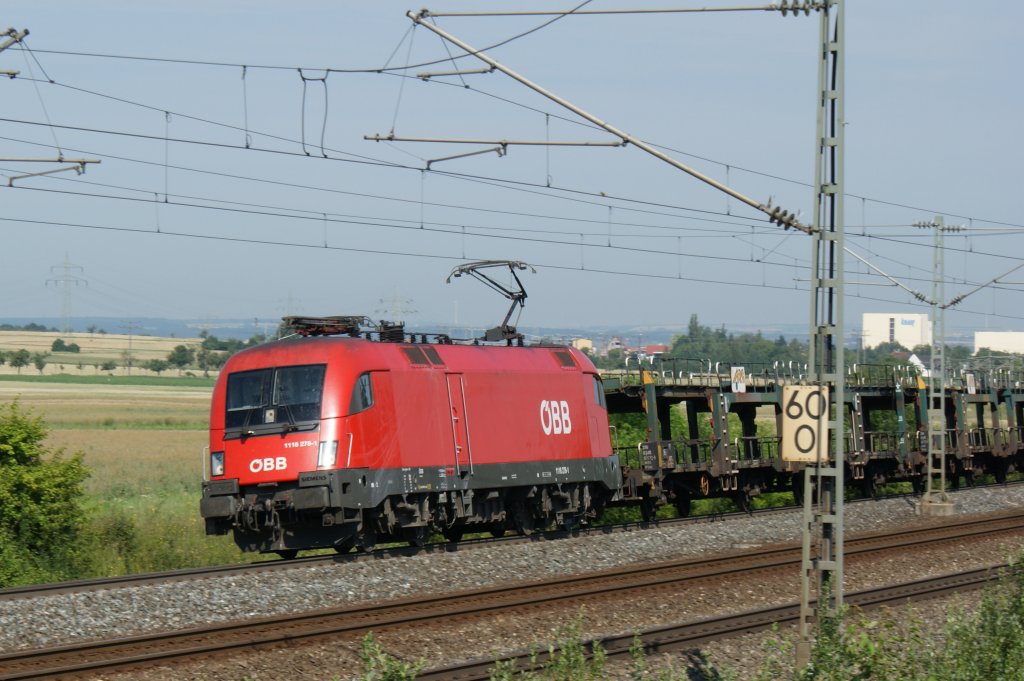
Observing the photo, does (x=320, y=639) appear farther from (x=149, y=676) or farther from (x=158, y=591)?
(x=158, y=591)

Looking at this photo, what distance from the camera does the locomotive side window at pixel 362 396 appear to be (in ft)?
64.5

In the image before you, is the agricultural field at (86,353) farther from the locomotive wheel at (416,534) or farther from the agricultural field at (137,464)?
the locomotive wheel at (416,534)

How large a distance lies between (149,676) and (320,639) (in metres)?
2.20

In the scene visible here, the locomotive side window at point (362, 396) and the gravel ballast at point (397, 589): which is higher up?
the locomotive side window at point (362, 396)

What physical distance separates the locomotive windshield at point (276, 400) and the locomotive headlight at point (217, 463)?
38 centimetres

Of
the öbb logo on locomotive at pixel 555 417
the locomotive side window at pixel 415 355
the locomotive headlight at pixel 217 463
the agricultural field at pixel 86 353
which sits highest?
the agricultural field at pixel 86 353

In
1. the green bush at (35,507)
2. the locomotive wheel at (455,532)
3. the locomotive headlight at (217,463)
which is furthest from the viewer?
the locomotive wheel at (455,532)

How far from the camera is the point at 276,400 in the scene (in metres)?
19.8

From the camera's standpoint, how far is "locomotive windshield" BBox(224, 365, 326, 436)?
1953 centimetres

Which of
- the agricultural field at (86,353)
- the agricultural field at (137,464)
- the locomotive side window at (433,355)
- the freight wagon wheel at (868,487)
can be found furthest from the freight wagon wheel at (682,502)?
the agricultural field at (86,353)

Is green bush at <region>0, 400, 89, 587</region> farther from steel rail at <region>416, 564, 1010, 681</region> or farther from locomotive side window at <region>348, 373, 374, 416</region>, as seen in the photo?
steel rail at <region>416, 564, 1010, 681</region>

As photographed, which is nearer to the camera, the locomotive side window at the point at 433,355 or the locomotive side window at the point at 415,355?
the locomotive side window at the point at 415,355

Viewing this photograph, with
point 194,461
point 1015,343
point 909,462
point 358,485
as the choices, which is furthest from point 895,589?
point 1015,343

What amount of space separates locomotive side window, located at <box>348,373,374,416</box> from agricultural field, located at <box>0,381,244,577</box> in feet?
16.1
